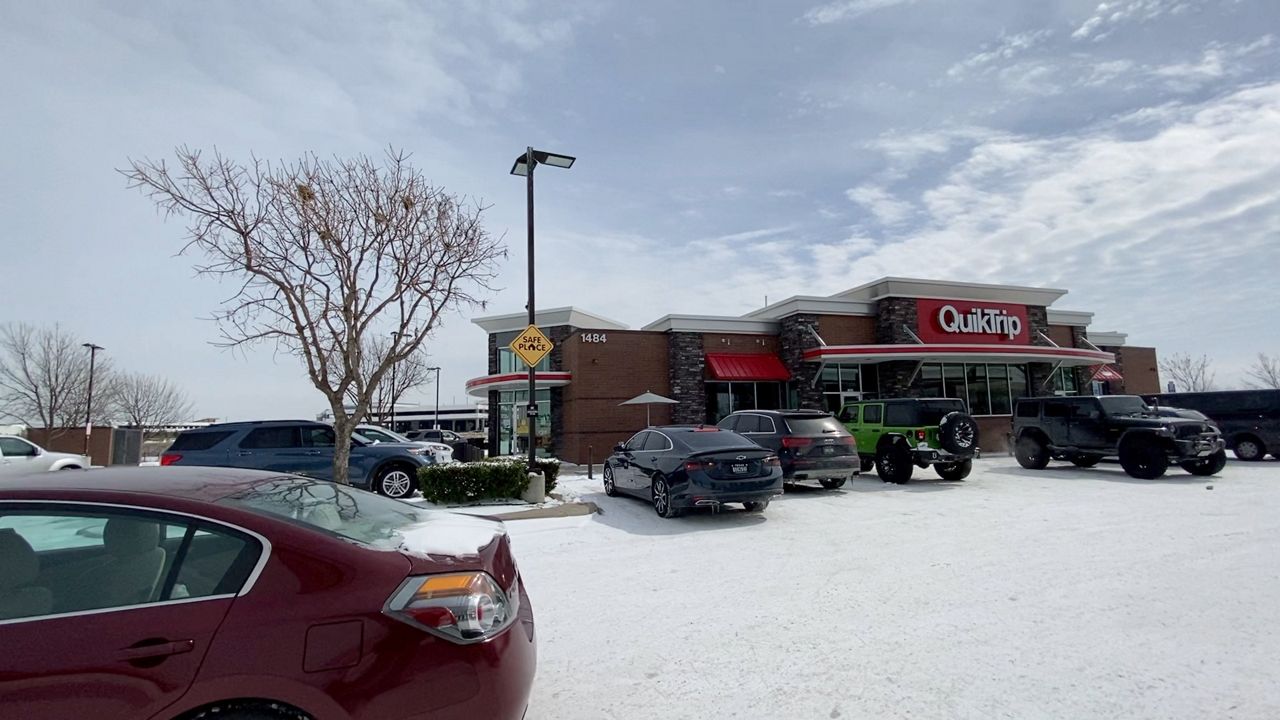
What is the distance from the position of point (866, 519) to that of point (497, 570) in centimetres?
797

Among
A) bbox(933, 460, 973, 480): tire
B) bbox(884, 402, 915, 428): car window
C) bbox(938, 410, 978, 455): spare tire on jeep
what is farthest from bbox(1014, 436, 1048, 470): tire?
bbox(884, 402, 915, 428): car window

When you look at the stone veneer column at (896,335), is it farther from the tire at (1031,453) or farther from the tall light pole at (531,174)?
the tall light pole at (531,174)

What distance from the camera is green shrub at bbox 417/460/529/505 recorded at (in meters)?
11.3

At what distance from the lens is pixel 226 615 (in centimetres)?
225

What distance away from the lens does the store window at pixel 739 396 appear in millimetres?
24812

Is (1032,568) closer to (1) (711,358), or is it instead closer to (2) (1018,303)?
(1) (711,358)

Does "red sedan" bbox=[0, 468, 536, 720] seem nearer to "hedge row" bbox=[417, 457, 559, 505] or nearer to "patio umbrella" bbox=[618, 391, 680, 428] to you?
"hedge row" bbox=[417, 457, 559, 505]

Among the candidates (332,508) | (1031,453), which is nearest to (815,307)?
(1031,453)

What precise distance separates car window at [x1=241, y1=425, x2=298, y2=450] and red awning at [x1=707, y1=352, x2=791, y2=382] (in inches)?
582

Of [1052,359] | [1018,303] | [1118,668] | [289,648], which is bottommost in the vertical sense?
[1118,668]

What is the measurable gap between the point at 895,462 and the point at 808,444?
11.2 feet

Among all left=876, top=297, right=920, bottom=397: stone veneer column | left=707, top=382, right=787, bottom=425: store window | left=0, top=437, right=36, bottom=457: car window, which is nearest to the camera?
left=0, top=437, right=36, bottom=457: car window

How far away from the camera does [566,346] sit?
2494cm

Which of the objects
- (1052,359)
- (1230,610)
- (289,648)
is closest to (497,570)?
(289,648)
